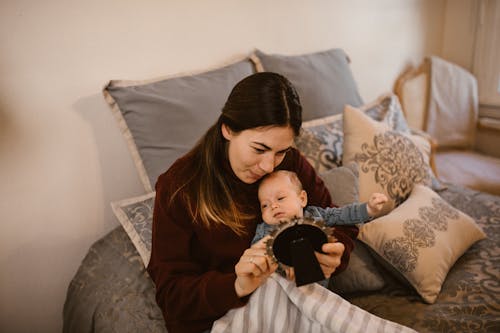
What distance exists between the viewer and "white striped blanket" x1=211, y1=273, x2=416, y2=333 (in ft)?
3.01

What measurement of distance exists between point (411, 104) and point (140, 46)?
5.90ft

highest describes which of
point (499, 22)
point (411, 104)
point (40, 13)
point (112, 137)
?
point (40, 13)

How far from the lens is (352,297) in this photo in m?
1.24

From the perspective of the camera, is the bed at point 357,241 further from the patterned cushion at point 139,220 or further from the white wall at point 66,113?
the white wall at point 66,113

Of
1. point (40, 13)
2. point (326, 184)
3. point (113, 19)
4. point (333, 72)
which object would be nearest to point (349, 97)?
point (333, 72)

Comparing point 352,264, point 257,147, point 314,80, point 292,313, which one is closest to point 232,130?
point 257,147

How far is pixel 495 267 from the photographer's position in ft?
4.20

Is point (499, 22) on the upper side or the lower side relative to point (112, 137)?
upper

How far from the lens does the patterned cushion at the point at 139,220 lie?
1.22m

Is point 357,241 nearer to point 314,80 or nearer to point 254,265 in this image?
point 254,265

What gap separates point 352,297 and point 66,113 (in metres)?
1.20

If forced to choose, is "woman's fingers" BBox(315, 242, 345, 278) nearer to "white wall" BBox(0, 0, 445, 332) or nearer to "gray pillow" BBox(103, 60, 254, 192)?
"gray pillow" BBox(103, 60, 254, 192)

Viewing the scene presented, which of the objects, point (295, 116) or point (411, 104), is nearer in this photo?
point (295, 116)

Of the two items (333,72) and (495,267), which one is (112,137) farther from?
(495,267)
